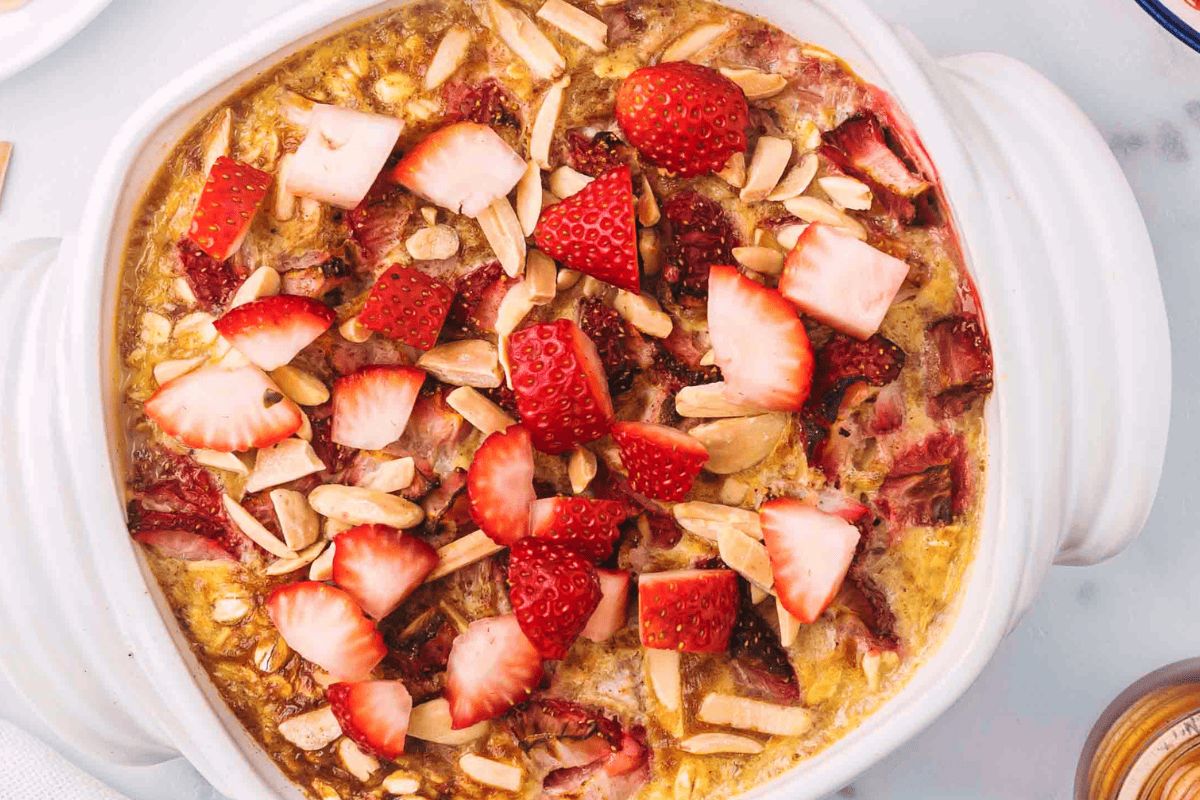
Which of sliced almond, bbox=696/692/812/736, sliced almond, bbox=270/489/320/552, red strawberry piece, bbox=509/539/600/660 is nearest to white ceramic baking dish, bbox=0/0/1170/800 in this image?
sliced almond, bbox=696/692/812/736

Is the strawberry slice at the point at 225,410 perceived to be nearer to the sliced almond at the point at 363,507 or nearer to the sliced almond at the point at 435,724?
the sliced almond at the point at 363,507

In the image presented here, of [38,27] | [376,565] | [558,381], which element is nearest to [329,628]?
[376,565]

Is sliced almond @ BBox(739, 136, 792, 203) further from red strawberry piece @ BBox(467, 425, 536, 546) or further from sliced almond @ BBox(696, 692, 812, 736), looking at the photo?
sliced almond @ BBox(696, 692, 812, 736)

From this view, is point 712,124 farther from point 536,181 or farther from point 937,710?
point 937,710

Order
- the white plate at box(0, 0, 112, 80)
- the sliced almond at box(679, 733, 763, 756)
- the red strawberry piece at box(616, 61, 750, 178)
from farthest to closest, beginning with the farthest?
the white plate at box(0, 0, 112, 80)
the sliced almond at box(679, 733, 763, 756)
the red strawberry piece at box(616, 61, 750, 178)

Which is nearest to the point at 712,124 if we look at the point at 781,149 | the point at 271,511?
the point at 781,149

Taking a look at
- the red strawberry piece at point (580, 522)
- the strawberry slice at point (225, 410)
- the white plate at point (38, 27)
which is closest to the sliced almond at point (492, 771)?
the red strawberry piece at point (580, 522)
